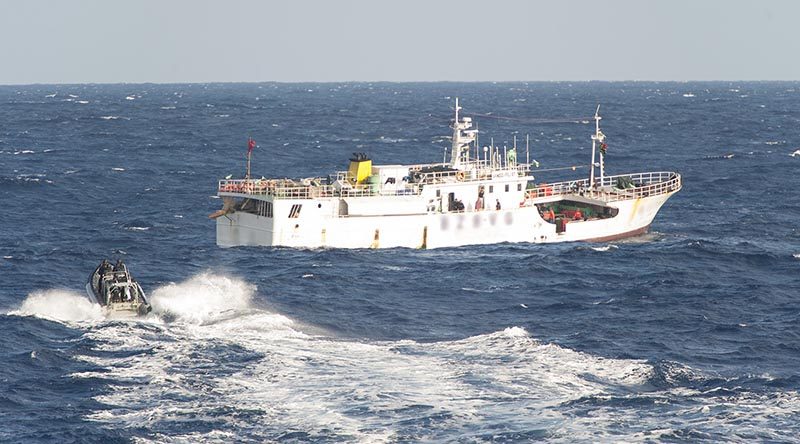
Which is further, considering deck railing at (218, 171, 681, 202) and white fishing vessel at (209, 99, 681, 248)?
white fishing vessel at (209, 99, 681, 248)

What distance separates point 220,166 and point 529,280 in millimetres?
64846

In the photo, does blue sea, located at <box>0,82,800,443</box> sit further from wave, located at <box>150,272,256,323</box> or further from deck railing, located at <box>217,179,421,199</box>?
deck railing, located at <box>217,179,421,199</box>

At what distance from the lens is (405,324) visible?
5447cm

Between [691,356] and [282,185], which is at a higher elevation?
[282,185]

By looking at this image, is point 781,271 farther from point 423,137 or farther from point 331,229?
point 423,137

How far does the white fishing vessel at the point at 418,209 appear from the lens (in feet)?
238

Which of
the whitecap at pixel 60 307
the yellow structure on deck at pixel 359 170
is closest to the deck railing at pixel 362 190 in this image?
the yellow structure on deck at pixel 359 170

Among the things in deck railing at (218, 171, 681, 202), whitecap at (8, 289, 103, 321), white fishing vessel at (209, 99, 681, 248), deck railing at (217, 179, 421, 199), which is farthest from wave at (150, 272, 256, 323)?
deck railing at (218, 171, 681, 202)

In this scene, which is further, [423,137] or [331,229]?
[423,137]

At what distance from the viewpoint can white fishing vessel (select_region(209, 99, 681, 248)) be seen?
238ft

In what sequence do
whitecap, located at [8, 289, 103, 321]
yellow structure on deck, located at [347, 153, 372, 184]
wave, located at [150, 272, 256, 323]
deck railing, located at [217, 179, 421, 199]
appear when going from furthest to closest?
yellow structure on deck, located at [347, 153, 372, 184]
deck railing, located at [217, 179, 421, 199]
wave, located at [150, 272, 256, 323]
whitecap, located at [8, 289, 103, 321]

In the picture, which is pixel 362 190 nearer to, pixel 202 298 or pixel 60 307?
pixel 202 298

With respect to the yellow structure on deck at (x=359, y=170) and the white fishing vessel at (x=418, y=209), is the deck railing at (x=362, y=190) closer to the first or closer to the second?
the white fishing vessel at (x=418, y=209)

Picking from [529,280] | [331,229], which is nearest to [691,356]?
[529,280]
